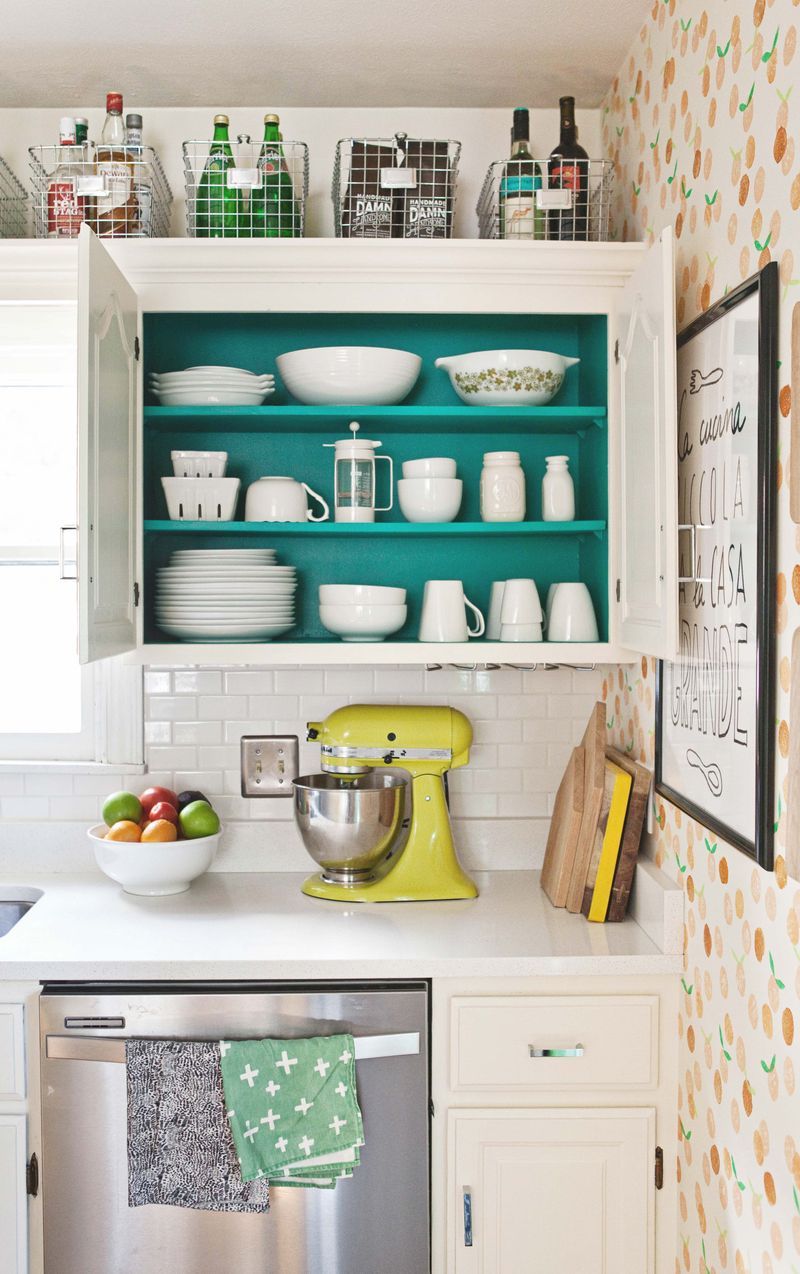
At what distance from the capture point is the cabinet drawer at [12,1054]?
190 cm

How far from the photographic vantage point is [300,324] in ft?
7.79

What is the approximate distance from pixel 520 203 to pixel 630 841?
130 centimetres

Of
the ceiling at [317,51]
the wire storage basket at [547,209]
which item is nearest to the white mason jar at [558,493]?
the wire storage basket at [547,209]

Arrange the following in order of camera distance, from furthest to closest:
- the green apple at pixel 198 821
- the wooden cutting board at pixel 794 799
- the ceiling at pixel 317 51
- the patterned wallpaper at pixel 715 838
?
1. the green apple at pixel 198 821
2. the ceiling at pixel 317 51
3. the patterned wallpaper at pixel 715 838
4. the wooden cutting board at pixel 794 799

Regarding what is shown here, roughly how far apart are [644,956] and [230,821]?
1.02 meters

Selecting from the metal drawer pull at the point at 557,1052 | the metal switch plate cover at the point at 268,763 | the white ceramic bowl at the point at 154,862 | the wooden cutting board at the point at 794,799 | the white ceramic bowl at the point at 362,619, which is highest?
the white ceramic bowl at the point at 362,619

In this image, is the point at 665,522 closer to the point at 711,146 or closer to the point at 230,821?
the point at 711,146

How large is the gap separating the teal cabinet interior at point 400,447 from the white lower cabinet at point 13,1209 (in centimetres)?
100

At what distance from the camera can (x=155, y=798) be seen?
93.9 inches

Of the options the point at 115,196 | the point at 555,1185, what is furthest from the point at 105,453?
the point at 555,1185

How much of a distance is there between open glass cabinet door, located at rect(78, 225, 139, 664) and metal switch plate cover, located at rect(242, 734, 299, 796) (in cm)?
46

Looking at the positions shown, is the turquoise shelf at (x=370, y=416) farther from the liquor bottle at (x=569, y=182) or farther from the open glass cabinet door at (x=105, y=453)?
the liquor bottle at (x=569, y=182)

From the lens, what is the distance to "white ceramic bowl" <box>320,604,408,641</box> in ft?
→ 7.29

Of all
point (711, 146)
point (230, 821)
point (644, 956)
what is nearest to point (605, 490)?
point (711, 146)
